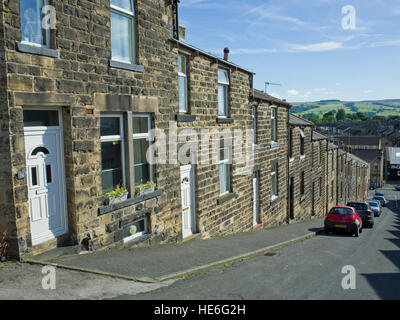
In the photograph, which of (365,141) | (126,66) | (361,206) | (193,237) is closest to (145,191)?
(193,237)

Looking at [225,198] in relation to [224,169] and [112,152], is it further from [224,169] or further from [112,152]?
[112,152]

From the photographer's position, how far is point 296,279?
7.07 meters

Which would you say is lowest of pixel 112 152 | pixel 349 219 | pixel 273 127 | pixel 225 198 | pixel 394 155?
pixel 394 155

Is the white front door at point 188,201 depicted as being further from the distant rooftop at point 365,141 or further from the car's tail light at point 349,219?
the distant rooftop at point 365,141

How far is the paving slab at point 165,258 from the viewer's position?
6.41 meters

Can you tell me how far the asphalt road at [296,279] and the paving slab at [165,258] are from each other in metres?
0.41

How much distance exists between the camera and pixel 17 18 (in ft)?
18.5

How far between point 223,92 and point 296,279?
7286mm

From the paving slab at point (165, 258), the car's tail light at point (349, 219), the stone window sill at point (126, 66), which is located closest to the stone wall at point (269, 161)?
the car's tail light at point (349, 219)

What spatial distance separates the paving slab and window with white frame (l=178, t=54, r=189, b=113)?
12.8 feet

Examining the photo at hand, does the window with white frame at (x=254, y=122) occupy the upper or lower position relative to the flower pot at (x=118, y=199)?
upper

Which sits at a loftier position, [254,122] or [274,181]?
[254,122]

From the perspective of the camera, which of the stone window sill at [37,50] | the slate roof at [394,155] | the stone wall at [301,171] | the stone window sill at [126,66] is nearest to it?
the stone window sill at [37,50]

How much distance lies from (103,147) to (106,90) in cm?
120
